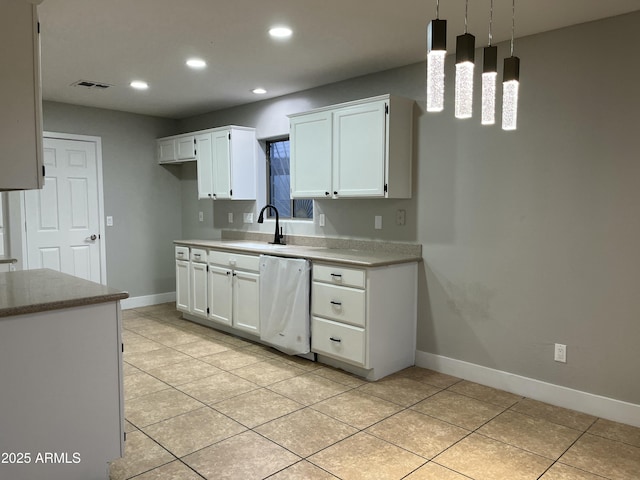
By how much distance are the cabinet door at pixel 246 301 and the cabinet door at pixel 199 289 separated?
53cm

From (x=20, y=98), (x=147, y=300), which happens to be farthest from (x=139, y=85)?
(x=147, y=300)

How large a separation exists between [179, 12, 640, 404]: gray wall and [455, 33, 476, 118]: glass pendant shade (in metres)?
1.90

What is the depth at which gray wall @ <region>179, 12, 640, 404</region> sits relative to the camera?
2.79 meters

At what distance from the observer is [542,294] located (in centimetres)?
312

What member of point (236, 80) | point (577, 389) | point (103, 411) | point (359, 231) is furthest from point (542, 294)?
point (236, 80)

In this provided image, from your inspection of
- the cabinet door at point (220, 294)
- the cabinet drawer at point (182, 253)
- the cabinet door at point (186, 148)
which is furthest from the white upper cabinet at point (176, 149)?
the cabinet door at point (220, 294)

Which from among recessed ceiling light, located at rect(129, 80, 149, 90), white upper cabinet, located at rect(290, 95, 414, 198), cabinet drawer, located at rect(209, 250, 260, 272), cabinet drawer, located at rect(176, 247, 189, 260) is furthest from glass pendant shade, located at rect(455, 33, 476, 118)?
cabinet drawer, located at rect(176, 247, 189, 260)

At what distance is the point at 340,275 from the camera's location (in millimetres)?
3541

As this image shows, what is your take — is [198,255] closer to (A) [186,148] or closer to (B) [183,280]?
(B) [183,280]

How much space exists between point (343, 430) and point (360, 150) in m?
2.08

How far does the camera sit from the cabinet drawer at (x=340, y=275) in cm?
341

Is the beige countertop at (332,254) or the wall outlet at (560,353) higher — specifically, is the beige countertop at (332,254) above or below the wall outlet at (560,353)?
above

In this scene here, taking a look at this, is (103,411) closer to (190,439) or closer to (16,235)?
(190,439)

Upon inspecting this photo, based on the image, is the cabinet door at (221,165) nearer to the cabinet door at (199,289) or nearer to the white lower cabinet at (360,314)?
the cabinet door at (199,289)
